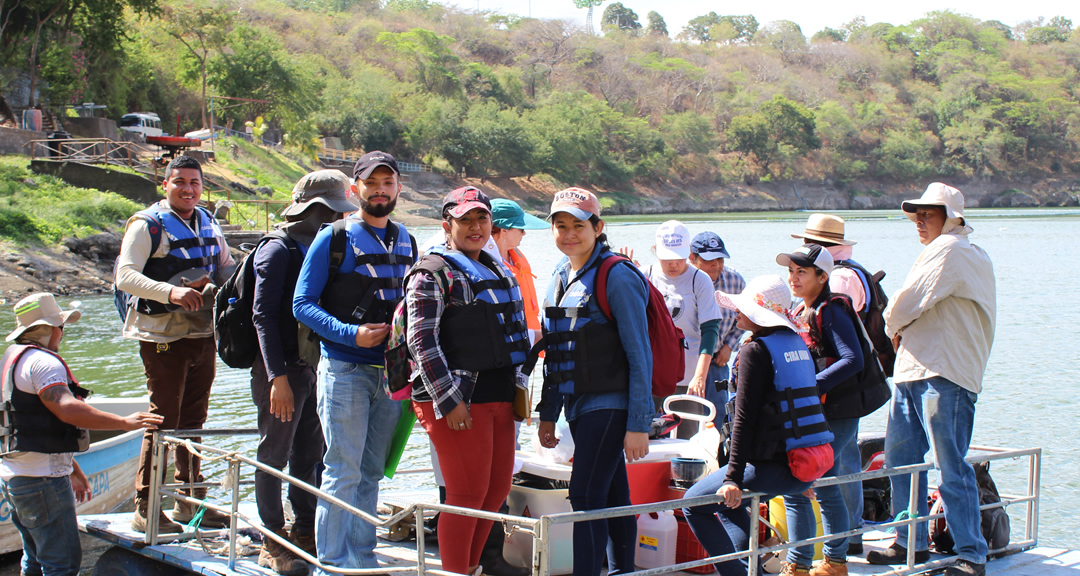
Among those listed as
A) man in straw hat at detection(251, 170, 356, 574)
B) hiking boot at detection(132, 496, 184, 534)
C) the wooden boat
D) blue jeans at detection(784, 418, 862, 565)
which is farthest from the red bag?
the wooden boat

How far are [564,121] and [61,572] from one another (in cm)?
9393

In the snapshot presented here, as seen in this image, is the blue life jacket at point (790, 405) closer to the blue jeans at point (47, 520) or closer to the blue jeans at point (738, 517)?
the blue jeans at point (738, 517)

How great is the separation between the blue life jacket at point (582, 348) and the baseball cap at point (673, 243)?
1.75 metres

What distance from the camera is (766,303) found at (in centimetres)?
360

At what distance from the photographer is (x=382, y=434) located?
400cm

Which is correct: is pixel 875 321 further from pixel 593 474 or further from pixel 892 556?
pixel 593 474

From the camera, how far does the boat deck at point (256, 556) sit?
4.36 meters

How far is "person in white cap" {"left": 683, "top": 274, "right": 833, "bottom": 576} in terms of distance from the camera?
3.52 meters

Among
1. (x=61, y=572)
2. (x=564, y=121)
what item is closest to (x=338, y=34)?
(x=564, y=121)

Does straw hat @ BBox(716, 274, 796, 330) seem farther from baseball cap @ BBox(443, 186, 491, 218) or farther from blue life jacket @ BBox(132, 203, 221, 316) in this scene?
blue life jacket @ BBox(132, 203, 221, 316)

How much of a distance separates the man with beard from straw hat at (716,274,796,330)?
150cm

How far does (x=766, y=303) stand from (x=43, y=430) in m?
3.49

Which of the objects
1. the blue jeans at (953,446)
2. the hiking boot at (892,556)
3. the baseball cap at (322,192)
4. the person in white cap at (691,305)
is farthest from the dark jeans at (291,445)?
the blue jeans at (953,446)

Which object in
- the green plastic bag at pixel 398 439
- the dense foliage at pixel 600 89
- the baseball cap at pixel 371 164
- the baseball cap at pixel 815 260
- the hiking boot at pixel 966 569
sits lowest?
the hiking boot at pixel 966 569
